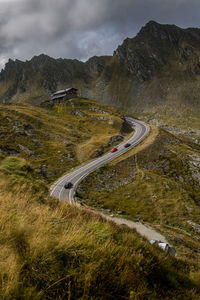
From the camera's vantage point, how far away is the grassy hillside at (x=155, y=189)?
1358 inches

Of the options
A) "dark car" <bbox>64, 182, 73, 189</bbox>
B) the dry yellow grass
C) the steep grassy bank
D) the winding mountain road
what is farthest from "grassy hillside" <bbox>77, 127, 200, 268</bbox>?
the dry yellow grass

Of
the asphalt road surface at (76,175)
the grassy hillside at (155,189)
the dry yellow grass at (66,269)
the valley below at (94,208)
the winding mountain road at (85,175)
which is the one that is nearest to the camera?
the dry yellow grass at (66,269)

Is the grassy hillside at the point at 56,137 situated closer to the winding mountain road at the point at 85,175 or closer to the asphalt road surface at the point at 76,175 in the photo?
the asphalt road surface at the point at 76,175

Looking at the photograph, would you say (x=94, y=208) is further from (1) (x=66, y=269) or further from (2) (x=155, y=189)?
(1) (x=66, y=269)

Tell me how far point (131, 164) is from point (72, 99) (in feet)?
310

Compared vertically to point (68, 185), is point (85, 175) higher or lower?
higher

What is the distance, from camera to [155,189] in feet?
149

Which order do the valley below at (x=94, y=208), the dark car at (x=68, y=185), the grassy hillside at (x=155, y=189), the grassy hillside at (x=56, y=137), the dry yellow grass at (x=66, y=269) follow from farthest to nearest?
the grassy hillside at (x=56, y=137)
the dark car at (x=68, y=185)
the grassy hillside at (x=155, y=189)
the valley below at (x=94, y=208)
the dry yellow grass at (x=66, y=269)

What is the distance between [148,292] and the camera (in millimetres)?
3965

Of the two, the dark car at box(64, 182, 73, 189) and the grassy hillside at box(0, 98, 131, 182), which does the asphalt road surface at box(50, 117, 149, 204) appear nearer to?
the dark car at box(64, 182, 73, 189)

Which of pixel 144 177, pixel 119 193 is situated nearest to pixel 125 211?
pixel 119 193

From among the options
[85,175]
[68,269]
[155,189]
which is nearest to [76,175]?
[85,175]

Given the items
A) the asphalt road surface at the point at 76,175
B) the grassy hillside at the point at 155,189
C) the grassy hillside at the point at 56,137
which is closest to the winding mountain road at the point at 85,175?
the asphalt road surface at the point at 76,175

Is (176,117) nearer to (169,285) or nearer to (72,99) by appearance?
(72,99)
